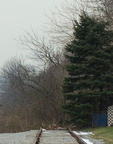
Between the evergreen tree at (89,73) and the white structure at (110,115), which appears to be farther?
the evergreen tree at (89,73)

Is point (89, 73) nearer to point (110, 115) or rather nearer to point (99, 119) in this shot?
point (99, 119)

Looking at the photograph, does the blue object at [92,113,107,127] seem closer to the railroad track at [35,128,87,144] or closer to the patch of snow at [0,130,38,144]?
the patch of snow at [0,130,38,144]

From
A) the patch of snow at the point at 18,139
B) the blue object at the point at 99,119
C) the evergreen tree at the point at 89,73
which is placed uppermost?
the evergreen tree at the point at 89,73

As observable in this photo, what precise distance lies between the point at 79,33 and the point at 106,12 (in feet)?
26.3

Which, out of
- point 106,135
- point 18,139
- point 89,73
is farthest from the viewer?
point 89,73

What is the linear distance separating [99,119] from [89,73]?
4.02 metres

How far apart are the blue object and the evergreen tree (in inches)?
14.3

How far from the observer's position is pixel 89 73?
3266 cm

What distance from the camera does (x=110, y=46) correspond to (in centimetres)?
3341

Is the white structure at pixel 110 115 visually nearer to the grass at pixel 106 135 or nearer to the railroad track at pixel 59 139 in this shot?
the grass at pixel 106 135

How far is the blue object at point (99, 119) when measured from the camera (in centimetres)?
3195

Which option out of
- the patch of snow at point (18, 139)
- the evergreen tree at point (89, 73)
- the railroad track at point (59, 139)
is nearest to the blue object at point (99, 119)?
the evergreen tree at point (89, 73)

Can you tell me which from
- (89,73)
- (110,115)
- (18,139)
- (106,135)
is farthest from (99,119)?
(18,139)

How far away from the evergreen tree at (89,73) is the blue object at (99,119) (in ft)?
1.19
